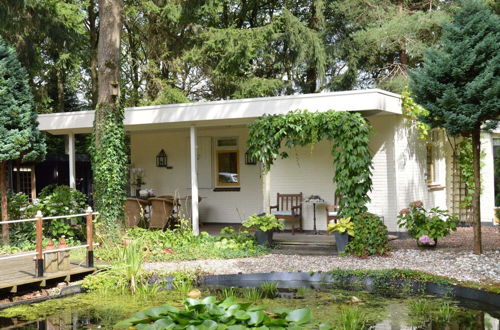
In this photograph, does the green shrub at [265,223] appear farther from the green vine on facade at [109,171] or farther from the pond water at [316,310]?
the pond water at [316,310]

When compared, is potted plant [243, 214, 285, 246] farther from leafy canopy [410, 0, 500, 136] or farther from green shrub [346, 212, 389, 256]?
leafy canopy [410, 0, 500, 136]

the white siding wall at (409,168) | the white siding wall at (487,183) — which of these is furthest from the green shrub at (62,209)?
the white siding wall at (487,183)

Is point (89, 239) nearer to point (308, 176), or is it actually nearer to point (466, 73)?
point (308, 176)

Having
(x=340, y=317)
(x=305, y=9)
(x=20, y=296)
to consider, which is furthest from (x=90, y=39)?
(x=340, y=317)

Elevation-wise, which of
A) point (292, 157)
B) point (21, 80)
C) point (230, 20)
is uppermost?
point (230, 20)

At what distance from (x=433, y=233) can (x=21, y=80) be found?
774 centimetres

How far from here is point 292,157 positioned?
12.2 meters

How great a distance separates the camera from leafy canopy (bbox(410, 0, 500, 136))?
789cm

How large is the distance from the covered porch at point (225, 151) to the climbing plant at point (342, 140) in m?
0.47

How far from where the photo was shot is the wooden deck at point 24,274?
6.96 metres

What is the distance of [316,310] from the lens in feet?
19.5

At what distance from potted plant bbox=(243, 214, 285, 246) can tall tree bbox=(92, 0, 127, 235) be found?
2491 millimetres

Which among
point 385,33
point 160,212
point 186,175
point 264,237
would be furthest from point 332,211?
Result: point 385,33

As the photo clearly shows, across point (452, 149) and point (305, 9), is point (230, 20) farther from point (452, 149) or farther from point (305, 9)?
point (452, 149)
